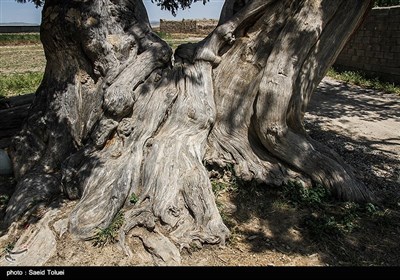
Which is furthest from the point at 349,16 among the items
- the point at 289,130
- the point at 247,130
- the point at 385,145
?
the point at 385,145

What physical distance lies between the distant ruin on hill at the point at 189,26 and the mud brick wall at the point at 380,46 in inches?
927

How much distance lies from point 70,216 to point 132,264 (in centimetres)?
86

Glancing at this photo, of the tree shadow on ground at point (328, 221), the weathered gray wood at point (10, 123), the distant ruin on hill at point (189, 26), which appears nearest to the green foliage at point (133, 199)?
the tree shadow on ground at point (328, 221)

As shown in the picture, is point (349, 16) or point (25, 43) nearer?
point (349, 16)

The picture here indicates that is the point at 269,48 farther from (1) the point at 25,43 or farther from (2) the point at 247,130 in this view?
(1) the point at 25,43

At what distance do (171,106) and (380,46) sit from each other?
10.8m

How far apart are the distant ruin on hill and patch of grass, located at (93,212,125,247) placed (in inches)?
1343

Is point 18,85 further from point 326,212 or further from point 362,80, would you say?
point 362,80

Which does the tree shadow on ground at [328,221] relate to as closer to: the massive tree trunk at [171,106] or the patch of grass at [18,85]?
the massive tree trunk at [171,106]

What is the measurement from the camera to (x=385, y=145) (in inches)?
265

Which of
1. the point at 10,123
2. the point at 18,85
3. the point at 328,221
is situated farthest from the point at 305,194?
the point at 18,85

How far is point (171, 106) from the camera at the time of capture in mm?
4645

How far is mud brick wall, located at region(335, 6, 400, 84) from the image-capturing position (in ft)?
39.6

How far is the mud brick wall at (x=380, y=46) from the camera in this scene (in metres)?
12.1
